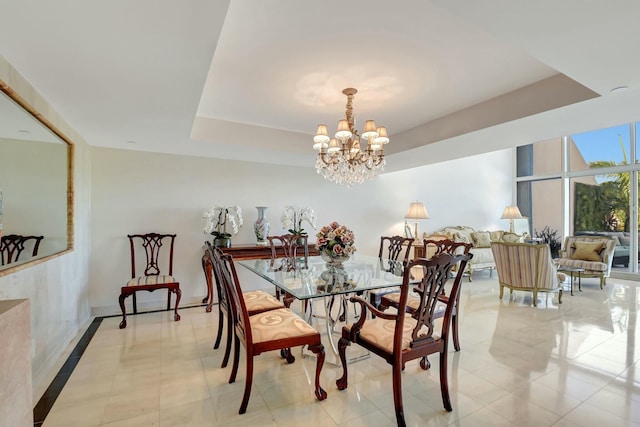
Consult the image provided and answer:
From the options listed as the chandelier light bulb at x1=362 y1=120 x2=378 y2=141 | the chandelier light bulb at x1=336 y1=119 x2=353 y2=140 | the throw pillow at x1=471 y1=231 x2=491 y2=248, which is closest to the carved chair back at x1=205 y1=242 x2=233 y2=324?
the chandelier light bulb at x1=336 y1=119 x2=353 y2=140

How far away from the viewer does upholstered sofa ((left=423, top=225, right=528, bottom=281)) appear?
6000 mm

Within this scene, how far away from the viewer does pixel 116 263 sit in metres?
3.93

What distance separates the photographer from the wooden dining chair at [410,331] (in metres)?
1.73

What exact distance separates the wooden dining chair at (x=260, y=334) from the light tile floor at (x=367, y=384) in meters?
0.19

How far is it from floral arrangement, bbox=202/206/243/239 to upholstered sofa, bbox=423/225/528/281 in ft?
12.9

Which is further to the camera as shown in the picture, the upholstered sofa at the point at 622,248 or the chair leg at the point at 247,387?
the upholstered sofa at the point at 622,248

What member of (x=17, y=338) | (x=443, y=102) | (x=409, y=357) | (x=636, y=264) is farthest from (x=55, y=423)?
(x=636, y=264)

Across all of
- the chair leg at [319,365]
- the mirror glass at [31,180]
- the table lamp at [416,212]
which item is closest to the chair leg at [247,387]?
the chair leg at [319,365]

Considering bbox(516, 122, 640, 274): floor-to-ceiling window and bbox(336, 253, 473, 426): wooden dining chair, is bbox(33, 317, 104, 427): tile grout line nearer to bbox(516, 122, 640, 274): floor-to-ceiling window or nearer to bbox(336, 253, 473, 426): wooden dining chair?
bbox(336, 253, 473, 426): wooden dining chair

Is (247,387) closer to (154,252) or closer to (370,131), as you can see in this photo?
(370,131)

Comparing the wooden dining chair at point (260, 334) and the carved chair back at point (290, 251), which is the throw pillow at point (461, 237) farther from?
the wooden dining chair at point (260, 334)

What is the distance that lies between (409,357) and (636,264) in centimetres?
712

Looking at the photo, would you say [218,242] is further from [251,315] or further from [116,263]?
[251,315]

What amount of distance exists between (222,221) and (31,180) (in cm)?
230
